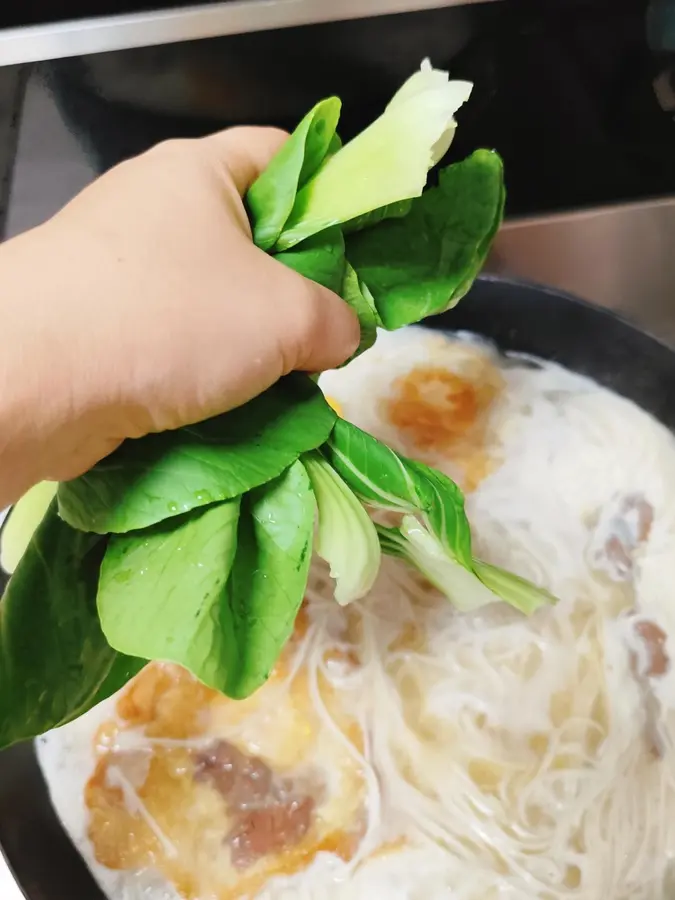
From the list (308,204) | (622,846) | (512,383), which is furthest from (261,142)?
(622,846)

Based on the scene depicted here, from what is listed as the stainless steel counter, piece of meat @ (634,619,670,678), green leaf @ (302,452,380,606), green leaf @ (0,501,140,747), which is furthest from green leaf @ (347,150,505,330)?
the stainless steel counter

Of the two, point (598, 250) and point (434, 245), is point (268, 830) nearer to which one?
point (434, 245)

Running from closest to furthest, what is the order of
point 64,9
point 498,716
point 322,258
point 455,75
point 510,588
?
point 322,258 < point 510,588 < point 498,716 < point 64,9 < point 455,75

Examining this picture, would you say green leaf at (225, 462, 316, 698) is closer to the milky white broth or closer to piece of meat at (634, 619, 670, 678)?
the milky white broth

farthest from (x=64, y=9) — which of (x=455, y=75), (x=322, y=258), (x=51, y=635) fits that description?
(x=51, y=635)

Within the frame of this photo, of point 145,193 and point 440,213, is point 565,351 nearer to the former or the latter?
point 440,213

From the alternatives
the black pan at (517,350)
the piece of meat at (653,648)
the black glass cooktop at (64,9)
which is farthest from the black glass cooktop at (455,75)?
the piece of meat at (653,648)

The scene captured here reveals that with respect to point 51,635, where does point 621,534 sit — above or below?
below
